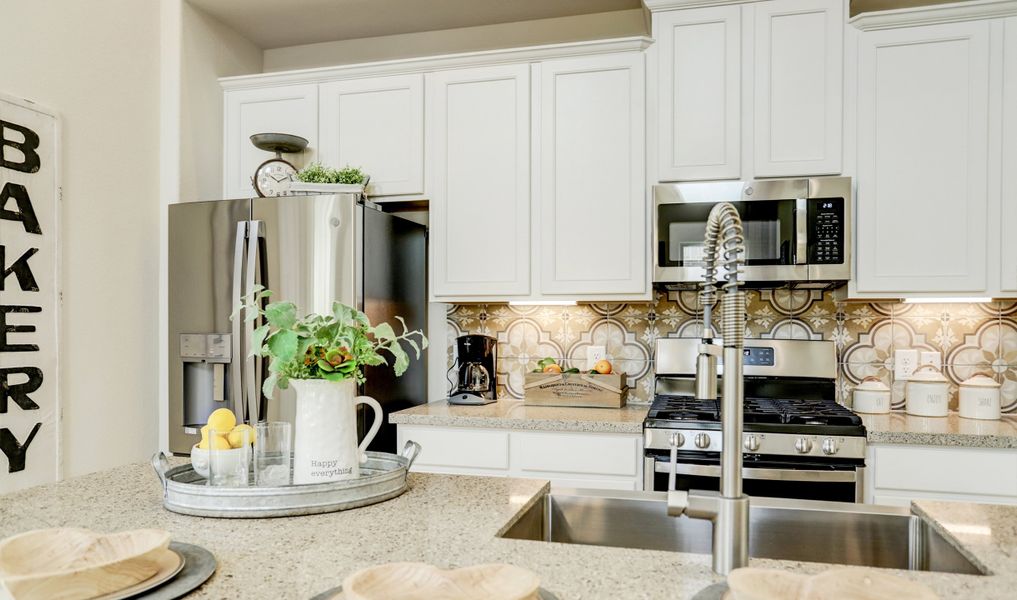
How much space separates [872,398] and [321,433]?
230 cm

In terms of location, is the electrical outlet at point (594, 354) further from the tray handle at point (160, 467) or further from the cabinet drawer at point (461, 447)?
the tray handle at point (160, 467)

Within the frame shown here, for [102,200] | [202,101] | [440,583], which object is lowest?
[440,583]

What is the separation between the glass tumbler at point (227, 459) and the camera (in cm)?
138

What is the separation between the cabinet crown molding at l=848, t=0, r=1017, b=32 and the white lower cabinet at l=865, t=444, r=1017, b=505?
1592mm

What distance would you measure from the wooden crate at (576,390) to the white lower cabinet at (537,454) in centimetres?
33

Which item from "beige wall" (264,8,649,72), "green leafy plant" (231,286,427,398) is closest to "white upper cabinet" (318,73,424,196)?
"beige wall" (264,8,649,72)

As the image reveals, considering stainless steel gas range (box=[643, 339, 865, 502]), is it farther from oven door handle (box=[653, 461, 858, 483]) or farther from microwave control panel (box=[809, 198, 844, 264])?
microwave control panel (box=[809, 198, 844, 264])

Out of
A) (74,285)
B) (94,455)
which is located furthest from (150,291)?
(94,455)

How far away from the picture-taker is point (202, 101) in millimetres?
3307

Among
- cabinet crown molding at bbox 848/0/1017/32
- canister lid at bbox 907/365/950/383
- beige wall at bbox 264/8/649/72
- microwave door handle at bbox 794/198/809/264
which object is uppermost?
beige wall at bbox 264/8/649/72

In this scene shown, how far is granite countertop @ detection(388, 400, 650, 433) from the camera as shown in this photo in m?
2.58

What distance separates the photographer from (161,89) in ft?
10.5

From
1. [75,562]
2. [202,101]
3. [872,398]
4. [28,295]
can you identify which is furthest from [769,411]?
[202,101]

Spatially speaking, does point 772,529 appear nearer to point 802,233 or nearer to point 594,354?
point 802,233
